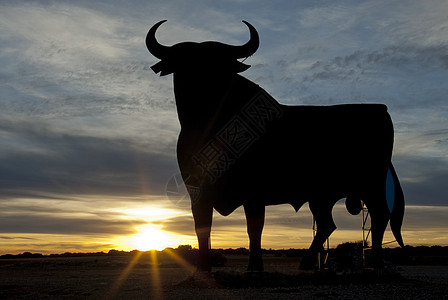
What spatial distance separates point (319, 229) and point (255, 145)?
2.55m

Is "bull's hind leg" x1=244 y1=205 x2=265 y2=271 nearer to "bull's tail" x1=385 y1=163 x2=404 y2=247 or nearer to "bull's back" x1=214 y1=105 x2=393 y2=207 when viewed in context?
"bull's back" x1=214 y1=105 x2=393 y2=207

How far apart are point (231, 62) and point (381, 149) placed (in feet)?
11.4

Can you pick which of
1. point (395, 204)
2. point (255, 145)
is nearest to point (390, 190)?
point (395, 204)

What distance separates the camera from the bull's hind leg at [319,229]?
10438 mm

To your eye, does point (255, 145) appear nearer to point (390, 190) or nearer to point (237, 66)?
point (237, 66)

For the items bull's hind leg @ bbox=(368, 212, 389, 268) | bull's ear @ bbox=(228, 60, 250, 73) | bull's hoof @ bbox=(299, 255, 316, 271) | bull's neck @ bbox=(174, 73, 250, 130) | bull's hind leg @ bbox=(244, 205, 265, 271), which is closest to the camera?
bull's neck @ bbox=(174, 73, 250, 130)

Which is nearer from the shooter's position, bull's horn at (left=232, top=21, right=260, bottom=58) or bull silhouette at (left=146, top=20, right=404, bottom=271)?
bull silhouette at (left=146, top=20, right=404, bottom=271)

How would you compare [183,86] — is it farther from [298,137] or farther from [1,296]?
[1,296]

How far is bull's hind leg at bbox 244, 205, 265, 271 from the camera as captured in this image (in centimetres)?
908

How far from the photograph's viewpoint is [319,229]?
1057 centimetres

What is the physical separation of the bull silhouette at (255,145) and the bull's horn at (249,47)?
0.02 m

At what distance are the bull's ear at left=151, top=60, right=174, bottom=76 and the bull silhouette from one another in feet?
0.06

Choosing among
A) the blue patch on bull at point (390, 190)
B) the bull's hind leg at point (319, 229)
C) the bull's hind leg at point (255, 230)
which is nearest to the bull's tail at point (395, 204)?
the blue patch on bull at point (390, 190)

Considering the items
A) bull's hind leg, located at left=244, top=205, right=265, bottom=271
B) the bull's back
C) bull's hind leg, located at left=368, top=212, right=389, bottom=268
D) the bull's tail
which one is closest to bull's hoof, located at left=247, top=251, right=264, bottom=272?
bull's hind leg, located at left=244, top=205, right=265, bottom=271
